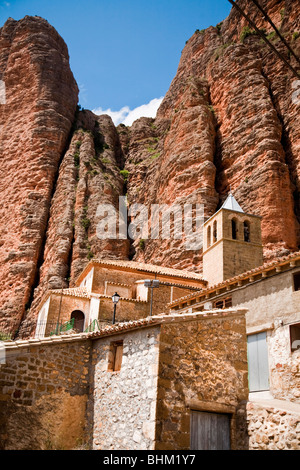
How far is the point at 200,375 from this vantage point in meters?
12.0

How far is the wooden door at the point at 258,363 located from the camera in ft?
56.7

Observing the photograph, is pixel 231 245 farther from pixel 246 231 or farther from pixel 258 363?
pixel 258 363

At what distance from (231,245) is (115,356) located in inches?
743

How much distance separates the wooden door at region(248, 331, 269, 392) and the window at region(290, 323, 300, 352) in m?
1.34

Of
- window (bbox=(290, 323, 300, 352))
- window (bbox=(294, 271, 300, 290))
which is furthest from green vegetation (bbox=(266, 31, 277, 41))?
window (bbox=(290, 323, 300, 352))

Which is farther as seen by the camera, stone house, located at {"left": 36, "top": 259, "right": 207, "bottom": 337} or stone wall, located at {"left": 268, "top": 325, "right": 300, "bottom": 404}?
stone house, located at {"left": 36, "top": 259, "right": 207, "bottom": 337}

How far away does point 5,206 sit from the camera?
53.3 meters

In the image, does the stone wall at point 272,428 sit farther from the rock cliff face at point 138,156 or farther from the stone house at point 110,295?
the rock cliff face at point 138,156

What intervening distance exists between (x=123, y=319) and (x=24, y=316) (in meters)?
19.6

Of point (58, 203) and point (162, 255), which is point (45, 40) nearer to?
point (58, 203)

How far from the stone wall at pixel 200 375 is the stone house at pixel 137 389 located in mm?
24

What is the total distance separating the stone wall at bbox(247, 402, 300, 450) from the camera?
34.6ft

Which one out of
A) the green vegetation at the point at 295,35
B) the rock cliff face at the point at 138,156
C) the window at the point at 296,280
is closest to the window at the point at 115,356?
the window at the point at 296,280

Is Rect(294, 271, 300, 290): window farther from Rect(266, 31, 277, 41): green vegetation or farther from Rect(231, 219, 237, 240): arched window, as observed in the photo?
Rect(266, 31, 277, 41): green vegetation
